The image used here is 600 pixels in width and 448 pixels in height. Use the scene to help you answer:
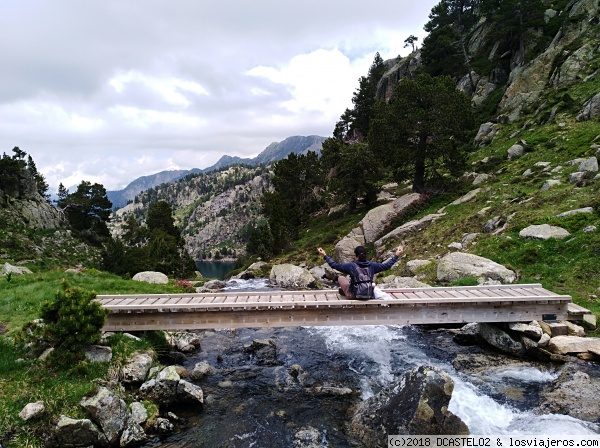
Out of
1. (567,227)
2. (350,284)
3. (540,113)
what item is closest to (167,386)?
(350,284)

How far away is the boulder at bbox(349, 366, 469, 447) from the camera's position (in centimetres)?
1077

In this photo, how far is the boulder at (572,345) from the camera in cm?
1506

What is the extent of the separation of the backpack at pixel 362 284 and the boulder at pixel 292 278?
19.2 m

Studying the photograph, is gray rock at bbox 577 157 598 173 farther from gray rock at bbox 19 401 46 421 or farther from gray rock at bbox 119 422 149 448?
gray rock at bbox 19 401 46 421

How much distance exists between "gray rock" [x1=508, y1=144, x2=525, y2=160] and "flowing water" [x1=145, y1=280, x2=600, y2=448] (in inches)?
1263

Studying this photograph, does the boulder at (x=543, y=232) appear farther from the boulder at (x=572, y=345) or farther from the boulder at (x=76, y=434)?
the boulder at (x=76, y=434)

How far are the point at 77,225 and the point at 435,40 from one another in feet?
277

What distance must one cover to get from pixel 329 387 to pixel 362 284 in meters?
4.49

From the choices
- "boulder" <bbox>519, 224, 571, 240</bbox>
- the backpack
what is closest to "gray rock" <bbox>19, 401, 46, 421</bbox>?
the backpack

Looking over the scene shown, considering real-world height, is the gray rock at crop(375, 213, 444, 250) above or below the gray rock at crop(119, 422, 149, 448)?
above

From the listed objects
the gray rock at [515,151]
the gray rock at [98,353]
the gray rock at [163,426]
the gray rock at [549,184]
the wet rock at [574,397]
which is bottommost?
the wet rock at [574,397]

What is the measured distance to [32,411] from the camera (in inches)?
436

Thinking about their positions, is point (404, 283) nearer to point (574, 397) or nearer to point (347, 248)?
point (574, 397)

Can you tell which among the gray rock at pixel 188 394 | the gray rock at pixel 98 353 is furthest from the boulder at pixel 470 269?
the gray rock at pixel 98 353
